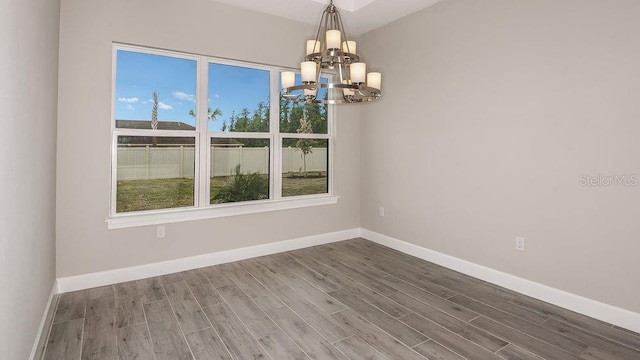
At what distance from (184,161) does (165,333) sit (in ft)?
6.06

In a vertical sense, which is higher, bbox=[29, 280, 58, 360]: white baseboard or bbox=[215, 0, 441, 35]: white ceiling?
bbox=[215, 0, 441, 35]: white ceiling

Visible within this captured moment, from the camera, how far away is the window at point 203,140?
3.37 m

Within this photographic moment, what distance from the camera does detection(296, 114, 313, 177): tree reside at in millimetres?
4504

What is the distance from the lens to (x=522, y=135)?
3025mm

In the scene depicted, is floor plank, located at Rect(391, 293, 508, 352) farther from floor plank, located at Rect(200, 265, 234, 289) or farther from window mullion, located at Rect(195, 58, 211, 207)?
window mullion, located at Rect(195, 58, 211, 207)

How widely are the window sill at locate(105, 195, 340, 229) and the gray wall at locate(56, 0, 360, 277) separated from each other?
7 centimetres

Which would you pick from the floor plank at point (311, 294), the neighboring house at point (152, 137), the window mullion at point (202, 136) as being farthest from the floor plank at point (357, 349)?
the neighboring house at point (152, 137)

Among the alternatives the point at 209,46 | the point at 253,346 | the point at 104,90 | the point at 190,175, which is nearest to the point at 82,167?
the point at 104,90

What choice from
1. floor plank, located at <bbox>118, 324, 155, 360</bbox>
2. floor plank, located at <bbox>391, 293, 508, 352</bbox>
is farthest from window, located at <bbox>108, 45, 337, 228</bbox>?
floor plank, located at <bbox>391, 293, 508, 352</bbox>

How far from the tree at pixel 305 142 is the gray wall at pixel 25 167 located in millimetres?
2594

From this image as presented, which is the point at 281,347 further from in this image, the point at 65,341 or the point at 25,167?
the point at 25,167

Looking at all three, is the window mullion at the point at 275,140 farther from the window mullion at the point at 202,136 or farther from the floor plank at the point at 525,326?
the floor plank at the point at 525,326

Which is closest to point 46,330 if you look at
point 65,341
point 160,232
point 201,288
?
point 65,341

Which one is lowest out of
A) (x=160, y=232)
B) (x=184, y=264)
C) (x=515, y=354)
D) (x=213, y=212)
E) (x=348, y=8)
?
(x=515, y=354)
